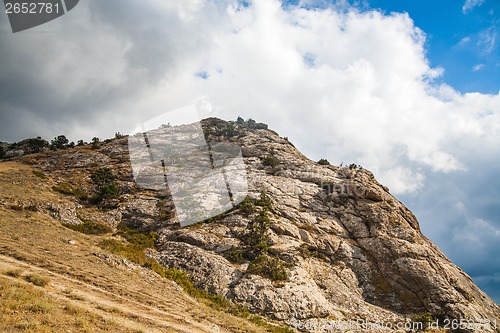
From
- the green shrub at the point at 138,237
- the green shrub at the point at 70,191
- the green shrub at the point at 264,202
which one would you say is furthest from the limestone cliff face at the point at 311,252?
the green shrub at the point at 70,191

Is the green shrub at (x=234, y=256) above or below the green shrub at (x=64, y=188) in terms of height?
below

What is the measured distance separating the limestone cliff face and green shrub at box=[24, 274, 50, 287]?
1371cm

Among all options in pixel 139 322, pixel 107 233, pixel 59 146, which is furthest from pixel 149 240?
pixel 59 146

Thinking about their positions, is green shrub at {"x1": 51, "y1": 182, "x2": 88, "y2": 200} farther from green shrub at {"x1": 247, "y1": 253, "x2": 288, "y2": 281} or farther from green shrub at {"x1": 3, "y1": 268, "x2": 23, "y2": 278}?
green shrub at {"x1": 247, "y1": 253, "x2": 288, "y2": 281}

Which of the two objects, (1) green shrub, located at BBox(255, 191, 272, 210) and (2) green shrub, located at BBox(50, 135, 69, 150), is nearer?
(1) green shrub, located at BBox(255, 191, 272, 210)

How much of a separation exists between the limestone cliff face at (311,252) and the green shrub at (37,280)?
1371cm

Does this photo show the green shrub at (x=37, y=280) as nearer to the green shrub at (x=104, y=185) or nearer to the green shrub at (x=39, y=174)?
the green shrub at (x=104, y=185)

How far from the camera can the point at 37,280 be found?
59.2 feet

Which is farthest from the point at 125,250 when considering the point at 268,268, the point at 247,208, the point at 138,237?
the point at 247,208

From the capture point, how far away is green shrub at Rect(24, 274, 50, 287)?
17.9 m

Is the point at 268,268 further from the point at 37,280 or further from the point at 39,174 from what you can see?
the point at 39,174

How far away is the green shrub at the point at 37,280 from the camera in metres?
17.9

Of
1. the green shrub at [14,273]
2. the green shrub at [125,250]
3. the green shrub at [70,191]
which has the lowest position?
the green shrub at [14,273]

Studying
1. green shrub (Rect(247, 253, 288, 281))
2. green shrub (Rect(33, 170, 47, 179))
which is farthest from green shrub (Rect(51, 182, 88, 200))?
green shrub (Rect(247, 253, 288, 281))
